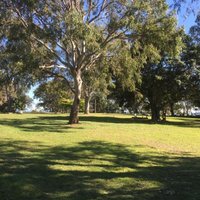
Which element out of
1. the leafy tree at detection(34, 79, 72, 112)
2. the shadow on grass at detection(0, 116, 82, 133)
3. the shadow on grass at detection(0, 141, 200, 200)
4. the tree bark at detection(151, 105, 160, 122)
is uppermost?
the leafy tree at detection(34, 79, 72, 112)

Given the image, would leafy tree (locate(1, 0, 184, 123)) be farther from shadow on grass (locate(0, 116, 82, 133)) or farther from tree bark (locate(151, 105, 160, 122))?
tree bark (locate(151, 105, 160, 122))

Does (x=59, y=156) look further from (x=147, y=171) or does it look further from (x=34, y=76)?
(x=34, y=76)

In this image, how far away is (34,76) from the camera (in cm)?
2714

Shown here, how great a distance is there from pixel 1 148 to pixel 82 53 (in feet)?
46.0

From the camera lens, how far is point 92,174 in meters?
9.16

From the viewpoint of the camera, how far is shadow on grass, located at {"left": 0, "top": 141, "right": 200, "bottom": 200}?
23.7ft

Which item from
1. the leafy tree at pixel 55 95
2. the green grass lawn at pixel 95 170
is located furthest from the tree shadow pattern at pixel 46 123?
the green grass lawn at pixel 95 170

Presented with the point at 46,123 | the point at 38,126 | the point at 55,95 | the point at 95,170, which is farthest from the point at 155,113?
the point at 55,95

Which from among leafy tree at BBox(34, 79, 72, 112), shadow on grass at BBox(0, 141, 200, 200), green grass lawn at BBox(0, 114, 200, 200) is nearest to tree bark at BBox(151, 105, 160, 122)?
leafy tree at BBox(34, 79, 72, 112)

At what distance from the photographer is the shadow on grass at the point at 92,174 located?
7230 millimetres

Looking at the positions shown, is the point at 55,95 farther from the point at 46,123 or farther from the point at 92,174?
the point at 92,174

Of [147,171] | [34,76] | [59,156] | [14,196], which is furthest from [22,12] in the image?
[14,196]

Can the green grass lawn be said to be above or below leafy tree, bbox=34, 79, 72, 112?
below

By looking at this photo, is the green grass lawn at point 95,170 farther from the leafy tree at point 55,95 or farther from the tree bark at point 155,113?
the tree bark at point 155,113
